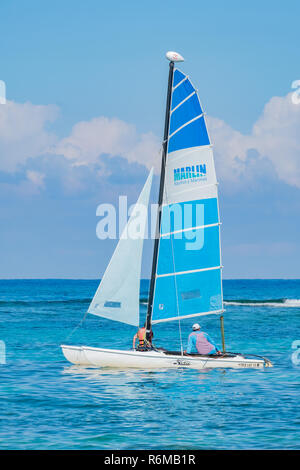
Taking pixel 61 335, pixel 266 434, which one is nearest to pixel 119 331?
pixel 61 335

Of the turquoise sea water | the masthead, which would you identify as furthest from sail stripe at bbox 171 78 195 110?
the turquoise sea water

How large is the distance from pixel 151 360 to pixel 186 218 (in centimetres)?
516

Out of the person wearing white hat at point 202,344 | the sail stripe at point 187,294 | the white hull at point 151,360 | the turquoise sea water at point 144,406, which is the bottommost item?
the turquoise sea water at point 144,406

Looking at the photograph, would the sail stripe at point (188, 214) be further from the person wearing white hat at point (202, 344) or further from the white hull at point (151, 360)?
the white hull at point (151, 360)

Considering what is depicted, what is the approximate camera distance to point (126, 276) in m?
23.4

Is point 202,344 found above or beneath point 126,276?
beneath

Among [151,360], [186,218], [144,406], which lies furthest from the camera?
[186,218]

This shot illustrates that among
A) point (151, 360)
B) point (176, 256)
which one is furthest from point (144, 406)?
point (176, 256)

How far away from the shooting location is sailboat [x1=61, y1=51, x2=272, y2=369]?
76.3ft

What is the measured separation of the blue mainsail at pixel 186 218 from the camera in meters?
23.8

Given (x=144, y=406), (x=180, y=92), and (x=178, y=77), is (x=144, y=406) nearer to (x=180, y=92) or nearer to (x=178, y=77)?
(x=180, y=92)

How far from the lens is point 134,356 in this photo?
→ 2305 centimetres

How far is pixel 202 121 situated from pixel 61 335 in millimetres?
21380

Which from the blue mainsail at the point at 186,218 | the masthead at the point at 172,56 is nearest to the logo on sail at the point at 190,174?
the blue mainsail at the point at 186,218
